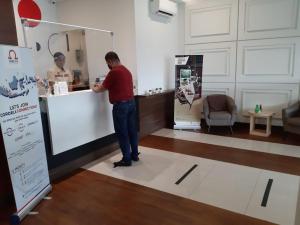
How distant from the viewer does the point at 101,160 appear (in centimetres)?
382

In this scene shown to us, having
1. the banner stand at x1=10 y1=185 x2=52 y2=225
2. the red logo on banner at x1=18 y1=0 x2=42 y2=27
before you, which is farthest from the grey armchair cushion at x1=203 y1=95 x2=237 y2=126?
the red logo on banner at x1=18 y1=0 x2=42 y2=27

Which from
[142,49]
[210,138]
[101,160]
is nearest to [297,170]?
[210,138]

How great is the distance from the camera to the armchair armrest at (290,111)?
430 cm

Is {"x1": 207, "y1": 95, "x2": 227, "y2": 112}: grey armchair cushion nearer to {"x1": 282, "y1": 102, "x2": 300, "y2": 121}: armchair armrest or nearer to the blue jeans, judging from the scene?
{"x1": 282, "y1": 102, "x2": 300, "y2": 121}: armchair armrest

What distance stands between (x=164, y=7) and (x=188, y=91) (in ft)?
5.98

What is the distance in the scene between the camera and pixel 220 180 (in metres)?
3.04

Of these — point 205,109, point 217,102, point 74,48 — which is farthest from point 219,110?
point 74,48

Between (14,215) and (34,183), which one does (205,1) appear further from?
(14,215)

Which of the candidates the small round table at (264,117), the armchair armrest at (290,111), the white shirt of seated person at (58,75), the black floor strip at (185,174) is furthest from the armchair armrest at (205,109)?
the white shirt of seated person at (58,75)

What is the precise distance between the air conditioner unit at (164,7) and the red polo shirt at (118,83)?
2.08m

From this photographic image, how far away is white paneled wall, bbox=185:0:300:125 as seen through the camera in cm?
472

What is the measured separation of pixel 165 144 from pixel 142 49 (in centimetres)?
190

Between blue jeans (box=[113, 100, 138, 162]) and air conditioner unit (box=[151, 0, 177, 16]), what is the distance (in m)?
2.30

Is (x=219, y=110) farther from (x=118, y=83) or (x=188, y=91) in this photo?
(x=118, y=83)
